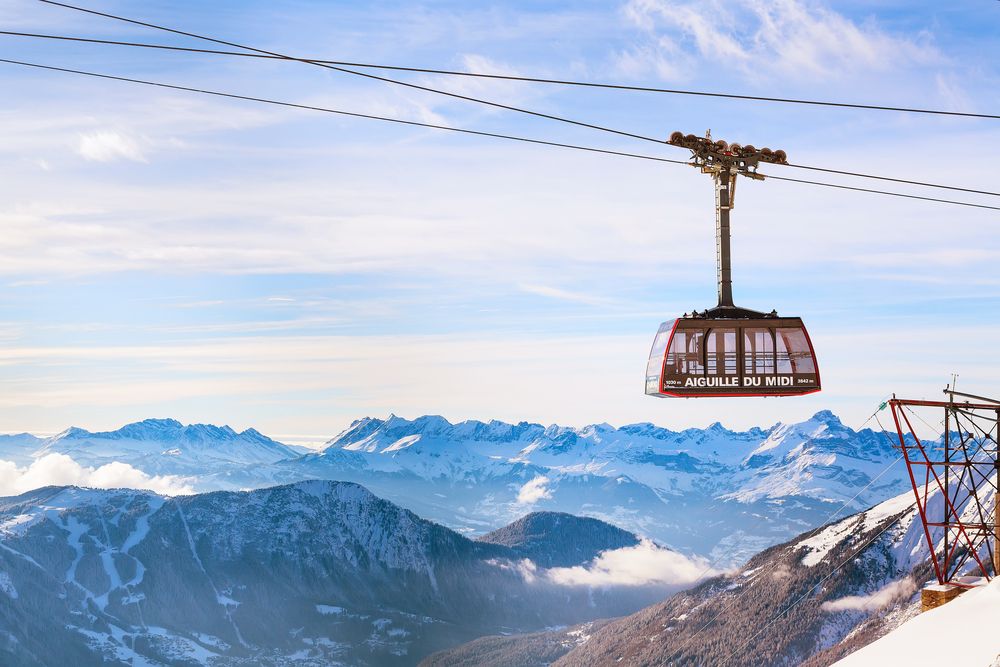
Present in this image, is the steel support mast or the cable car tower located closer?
the steel support mast

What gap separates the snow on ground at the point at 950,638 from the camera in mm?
68125

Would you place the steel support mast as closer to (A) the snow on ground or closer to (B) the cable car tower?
(B) the cable car tower

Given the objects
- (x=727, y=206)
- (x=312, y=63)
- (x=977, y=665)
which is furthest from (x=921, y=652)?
(x=312, y=63)

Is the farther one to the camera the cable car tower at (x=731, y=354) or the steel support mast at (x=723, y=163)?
the cable car tower at (x=731, y=354)

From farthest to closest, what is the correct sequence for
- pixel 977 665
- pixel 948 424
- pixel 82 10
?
pixel 948 424 < pixel 977 665 < pixel 82 10

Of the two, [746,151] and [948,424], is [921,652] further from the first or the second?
[746,151]

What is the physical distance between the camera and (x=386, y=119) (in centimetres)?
5006

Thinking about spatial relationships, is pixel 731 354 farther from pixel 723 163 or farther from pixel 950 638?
pixel 950 638

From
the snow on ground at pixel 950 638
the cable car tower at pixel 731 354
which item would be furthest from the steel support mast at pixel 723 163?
the snow on ground at pixel 950 638

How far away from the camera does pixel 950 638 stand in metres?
71.0

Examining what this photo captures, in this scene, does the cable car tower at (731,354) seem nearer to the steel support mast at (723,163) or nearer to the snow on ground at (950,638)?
the steel support mast at (723,163)

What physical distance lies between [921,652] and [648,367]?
28085mm

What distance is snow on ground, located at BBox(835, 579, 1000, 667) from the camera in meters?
68.1

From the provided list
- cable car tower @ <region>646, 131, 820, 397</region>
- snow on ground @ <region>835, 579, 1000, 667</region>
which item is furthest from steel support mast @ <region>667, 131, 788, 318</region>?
snow on ground @ <region>835, 579, 1000, 667</region>
